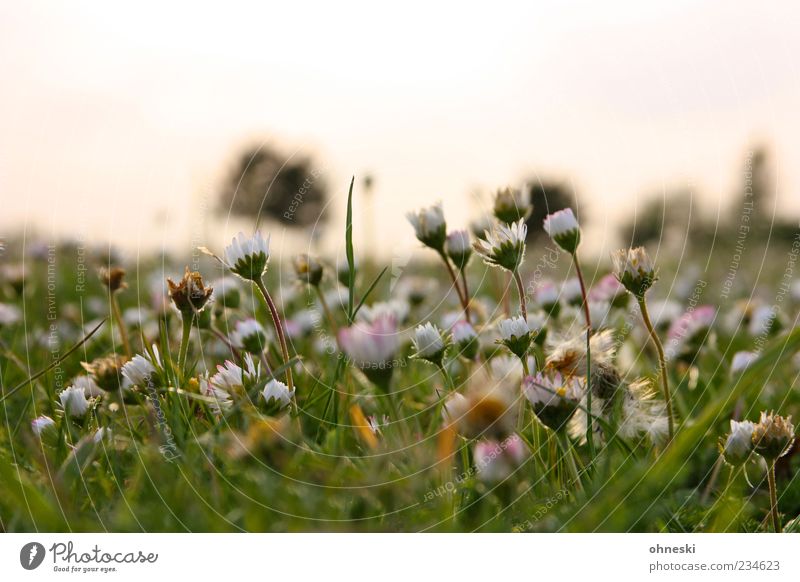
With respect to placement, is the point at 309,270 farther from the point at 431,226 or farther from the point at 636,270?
the point at 636,270

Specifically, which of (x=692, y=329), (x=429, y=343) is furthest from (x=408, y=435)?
(x=692, y=329)

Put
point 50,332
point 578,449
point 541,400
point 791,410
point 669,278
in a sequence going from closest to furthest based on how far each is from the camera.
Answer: point 541,400 → point 578,449 → point 791,410 → point 50,332 → point 669,278

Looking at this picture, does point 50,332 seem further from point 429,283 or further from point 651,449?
point 651,449

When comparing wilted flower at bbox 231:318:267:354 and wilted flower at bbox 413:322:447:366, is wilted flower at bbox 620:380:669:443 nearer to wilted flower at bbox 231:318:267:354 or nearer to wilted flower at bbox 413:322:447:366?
wilted flower at bbox 413:322:447:366

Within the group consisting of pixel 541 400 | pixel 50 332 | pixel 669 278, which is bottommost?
pixel 669 278

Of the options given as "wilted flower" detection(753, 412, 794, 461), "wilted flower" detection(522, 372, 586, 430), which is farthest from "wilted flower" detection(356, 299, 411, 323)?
"wilted flower" detection(753, 412, 794, 461)
